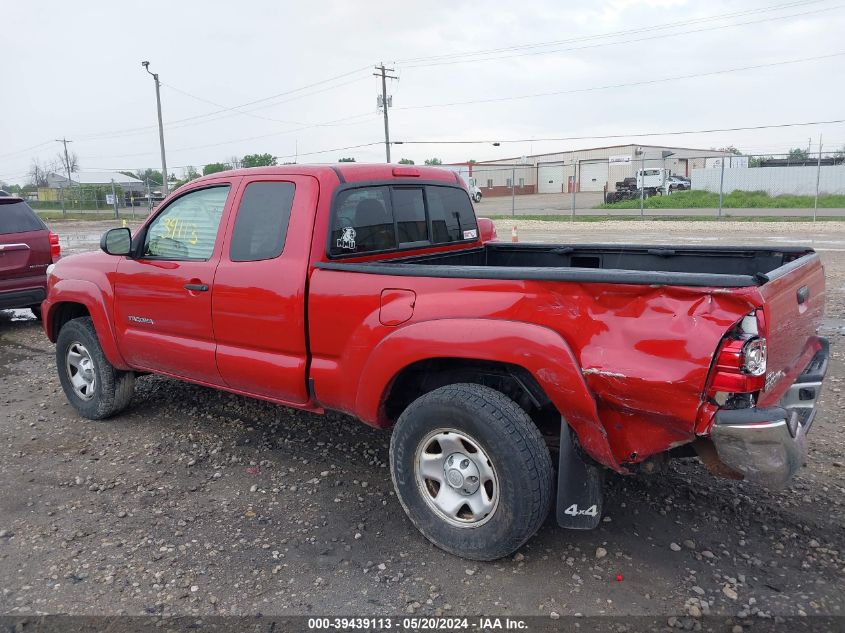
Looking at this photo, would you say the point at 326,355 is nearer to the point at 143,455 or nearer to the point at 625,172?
the point at 143,455

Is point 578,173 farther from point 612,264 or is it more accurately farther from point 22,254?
point 612,264

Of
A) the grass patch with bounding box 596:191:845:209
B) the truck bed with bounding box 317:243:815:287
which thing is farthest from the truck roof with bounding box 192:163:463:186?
the grass patch with bounding box 596:191:845:209

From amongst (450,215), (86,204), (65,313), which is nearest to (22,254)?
(65,313)

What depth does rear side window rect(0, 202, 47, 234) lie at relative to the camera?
8398 millimetres

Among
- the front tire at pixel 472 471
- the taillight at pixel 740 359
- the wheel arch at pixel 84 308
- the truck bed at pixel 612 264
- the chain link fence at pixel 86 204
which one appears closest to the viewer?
the taillight at pixel 740 359

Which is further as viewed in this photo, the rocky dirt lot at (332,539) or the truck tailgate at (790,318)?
the rocky dirt lot at (332,539)

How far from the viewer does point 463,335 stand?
3064 mm

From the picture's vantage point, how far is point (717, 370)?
2.54m

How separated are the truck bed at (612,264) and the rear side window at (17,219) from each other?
643 cm

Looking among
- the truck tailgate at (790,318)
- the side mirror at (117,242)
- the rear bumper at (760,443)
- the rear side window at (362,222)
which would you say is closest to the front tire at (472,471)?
the rear bumper at (760,443)

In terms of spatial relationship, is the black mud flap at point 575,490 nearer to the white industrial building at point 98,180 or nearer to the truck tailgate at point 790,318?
the truck tailgate at point 790,318

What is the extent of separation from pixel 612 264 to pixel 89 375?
4035 millimetres

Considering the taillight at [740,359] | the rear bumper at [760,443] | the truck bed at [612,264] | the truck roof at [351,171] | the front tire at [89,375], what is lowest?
the front tire at [89,375]

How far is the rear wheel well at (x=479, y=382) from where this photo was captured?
3.17m
